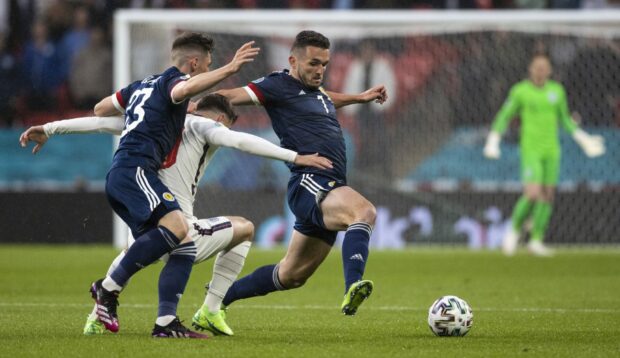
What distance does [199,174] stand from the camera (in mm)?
7246

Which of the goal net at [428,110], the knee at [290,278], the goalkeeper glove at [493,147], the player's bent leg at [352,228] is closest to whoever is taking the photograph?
the player's bent leg at [352,228]

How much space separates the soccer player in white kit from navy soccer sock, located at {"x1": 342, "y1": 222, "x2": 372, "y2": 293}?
1.47ft

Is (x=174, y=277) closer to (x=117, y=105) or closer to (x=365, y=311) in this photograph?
(x=117, y=105)

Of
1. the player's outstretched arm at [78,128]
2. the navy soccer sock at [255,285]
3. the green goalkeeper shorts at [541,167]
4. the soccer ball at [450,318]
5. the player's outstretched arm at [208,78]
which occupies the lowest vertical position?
the green goalkeeper shorts at [541,167]

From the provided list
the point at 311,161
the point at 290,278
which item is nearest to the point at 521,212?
the point at 290,278

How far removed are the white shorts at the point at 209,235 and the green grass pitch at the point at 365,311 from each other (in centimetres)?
54

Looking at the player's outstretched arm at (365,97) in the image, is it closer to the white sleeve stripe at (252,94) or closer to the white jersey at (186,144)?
the white sleeve stripe at (252,94)

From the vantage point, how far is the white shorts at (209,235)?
6.96 metres

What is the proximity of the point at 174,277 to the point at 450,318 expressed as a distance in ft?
5.44

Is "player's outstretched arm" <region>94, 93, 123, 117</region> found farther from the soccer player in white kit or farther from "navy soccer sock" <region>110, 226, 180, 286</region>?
"navy soccer sock" <region>110, 226, 180, 286</region>

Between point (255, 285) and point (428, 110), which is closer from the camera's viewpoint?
point (255, 285)

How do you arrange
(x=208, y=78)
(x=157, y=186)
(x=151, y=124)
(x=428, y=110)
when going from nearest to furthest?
(x=208, y=78), (x=157, y=186), (x=151, y=124), (x=428, y=110)

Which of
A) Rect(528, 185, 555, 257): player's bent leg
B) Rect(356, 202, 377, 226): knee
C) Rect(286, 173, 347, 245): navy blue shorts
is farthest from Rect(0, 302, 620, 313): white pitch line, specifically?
Rect(528, 185, 555, 257): player's bent leg

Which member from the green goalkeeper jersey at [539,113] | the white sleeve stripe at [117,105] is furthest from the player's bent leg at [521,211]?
the white sleeve stripe at [117,105]
